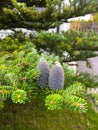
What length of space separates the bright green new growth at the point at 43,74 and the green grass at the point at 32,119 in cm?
35

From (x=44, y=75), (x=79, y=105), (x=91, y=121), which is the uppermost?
(x=44, y=75)

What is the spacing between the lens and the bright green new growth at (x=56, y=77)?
67.4 inches

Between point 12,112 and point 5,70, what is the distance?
353mm

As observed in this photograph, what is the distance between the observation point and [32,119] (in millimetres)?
2137

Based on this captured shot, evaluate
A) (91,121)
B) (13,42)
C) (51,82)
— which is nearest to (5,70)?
(51,82)

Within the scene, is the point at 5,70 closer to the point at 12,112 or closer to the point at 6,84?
the point at 6,84

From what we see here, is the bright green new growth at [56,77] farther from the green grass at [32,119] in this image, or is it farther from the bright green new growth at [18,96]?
the green grass at [32,119]

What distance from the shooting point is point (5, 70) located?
6.14 feet

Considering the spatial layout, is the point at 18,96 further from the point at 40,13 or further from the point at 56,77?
the point at 40,13

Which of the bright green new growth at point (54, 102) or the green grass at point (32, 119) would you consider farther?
the green grass at point (32, 119)

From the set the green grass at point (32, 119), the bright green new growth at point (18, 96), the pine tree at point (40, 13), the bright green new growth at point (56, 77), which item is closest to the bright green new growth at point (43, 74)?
the bright green new growth at point (56, 77)

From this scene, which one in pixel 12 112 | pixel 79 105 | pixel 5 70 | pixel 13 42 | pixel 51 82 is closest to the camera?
pixel 79 105

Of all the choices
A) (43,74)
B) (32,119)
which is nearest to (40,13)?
(32,119)

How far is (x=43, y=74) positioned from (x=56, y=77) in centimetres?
9
